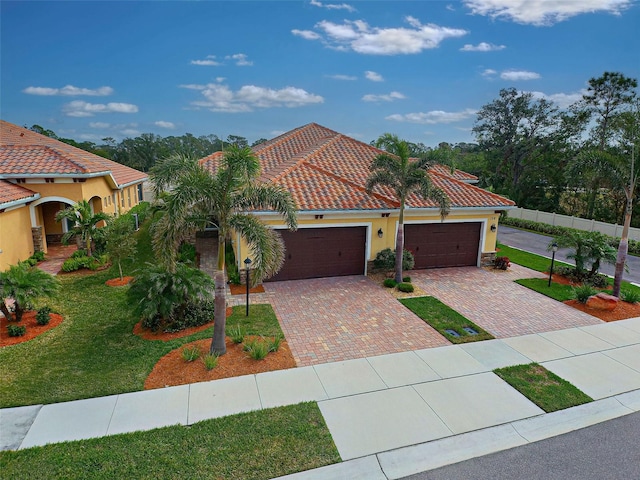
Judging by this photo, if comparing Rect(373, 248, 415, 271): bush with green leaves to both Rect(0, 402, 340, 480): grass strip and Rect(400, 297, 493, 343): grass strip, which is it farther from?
Rect(0, 402, 340, 480): grass strip

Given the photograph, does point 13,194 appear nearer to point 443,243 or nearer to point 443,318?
point 443,318

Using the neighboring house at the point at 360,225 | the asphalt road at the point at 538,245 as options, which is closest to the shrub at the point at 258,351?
the neighboring house at the point at 360,225

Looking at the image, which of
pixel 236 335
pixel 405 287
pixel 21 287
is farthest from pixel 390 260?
pixel 21 287

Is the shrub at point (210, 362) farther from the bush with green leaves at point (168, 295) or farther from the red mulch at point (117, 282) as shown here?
the red mulch at point (117, 282)

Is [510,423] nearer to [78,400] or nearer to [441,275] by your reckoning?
[78,400]

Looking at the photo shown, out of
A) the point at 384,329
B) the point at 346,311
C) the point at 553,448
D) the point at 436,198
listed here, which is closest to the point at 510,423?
the point at 553,448
